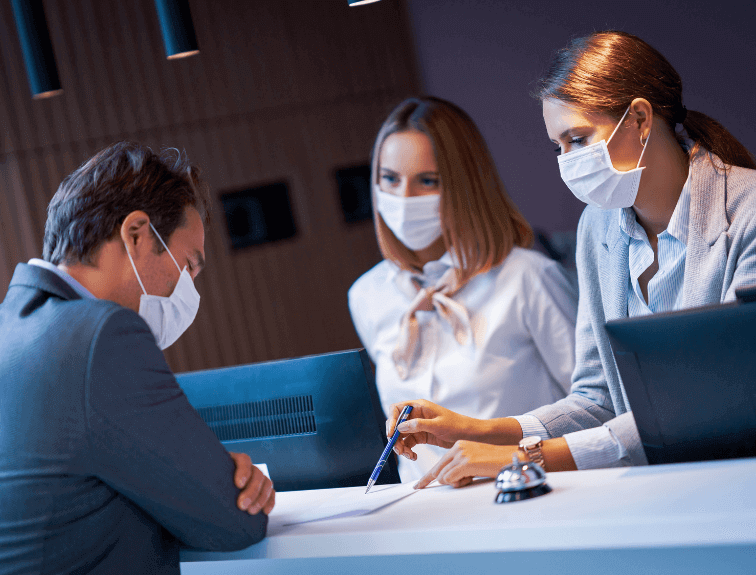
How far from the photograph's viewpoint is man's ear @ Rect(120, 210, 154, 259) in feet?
4.91

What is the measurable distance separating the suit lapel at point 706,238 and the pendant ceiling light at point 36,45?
1.96m

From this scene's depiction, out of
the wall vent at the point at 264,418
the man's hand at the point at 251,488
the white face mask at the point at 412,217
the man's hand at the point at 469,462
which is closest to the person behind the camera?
the man's hand at the point at 251,488

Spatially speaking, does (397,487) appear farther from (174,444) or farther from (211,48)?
(211,48)

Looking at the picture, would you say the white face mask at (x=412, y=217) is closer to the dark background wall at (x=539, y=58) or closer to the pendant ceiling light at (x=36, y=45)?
the pendant ceiling light at (x=36, y=45)

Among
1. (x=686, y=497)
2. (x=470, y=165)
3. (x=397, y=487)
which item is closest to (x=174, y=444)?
(x=397, y=487)

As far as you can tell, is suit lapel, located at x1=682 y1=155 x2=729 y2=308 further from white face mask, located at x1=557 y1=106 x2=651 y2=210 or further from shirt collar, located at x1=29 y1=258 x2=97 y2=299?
shirt collar, located at x1=29 y1=258 x2=97 y2=299

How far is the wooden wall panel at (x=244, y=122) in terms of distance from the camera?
14.3 feet

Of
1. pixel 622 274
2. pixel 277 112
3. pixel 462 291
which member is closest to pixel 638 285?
pixel 622 274

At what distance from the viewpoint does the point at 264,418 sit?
1.78m

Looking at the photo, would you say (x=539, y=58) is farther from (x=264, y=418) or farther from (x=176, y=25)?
(x=264, y=418)

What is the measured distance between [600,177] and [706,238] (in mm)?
260

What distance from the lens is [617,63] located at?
164cm

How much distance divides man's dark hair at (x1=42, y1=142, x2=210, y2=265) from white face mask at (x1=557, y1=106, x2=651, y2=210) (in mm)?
865

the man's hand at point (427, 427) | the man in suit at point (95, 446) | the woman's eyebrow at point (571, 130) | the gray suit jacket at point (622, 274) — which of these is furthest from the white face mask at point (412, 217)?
the man in suit at point (95, 446)
